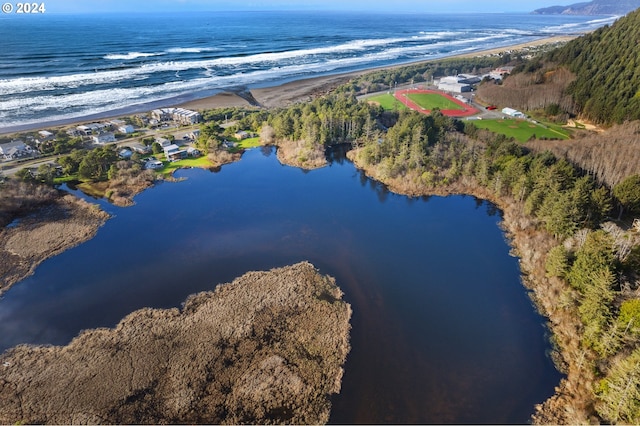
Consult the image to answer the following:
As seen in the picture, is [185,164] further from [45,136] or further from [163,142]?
[45,136]

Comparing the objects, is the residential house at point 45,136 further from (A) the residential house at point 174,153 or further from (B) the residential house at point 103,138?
(A) the residential house at point 174,153

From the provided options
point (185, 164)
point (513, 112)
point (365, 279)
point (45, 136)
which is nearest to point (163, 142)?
point (185, 164)

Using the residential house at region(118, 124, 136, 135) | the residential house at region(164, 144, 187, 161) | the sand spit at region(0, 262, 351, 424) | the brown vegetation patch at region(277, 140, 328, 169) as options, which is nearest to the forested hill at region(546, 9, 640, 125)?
the brown vegetation patch at region(277, 140, 328, 169)

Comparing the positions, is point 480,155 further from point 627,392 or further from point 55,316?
point 55,316

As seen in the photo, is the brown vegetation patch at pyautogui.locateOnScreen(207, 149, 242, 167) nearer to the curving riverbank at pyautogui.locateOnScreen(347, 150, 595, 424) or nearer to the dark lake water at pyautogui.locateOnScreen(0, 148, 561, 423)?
the dark lake water at pyautogui.locateOnScreen(0, 148, 561, 423)

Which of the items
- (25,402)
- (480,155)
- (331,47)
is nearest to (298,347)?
(25,402)
